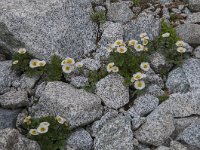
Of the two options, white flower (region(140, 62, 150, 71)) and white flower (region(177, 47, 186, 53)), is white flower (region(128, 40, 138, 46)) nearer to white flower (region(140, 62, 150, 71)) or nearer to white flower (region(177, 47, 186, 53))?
white flower (region(140, 62, 150, 71))

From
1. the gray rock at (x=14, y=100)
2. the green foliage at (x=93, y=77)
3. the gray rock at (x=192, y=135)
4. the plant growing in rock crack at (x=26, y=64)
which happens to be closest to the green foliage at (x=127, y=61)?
the green foliage at (x=93, y=77)

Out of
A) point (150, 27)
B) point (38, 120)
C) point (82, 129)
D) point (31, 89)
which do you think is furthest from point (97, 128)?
point (150, 27)

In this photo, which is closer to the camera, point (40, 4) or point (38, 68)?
point (38, 68)

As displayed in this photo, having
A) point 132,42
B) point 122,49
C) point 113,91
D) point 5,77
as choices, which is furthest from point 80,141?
point 132,42

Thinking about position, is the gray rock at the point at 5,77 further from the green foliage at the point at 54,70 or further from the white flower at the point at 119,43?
the white flower at the point at 119,43

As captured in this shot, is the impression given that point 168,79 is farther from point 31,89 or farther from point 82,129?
point 31,89

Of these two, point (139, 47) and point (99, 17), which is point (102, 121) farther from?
point (99, 17)
